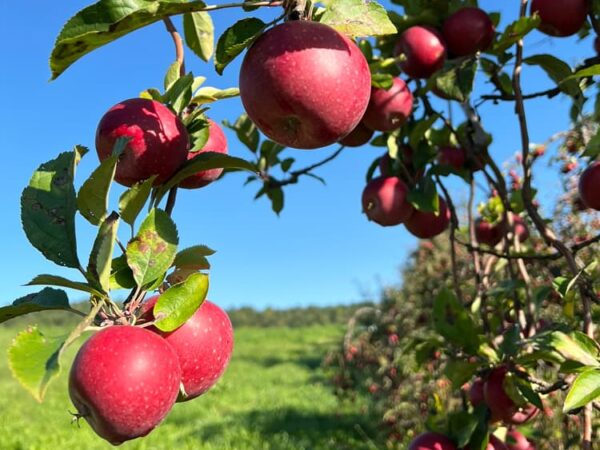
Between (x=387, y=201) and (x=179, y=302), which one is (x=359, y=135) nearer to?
(x=387, y=201)

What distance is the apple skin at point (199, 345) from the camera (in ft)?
2.26

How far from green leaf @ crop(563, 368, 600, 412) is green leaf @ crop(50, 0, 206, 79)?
0.72m

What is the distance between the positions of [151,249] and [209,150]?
0.74 feet

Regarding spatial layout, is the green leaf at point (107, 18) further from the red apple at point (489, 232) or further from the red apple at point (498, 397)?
the red apple at point (489, 232)

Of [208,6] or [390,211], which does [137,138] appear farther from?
[390,211]

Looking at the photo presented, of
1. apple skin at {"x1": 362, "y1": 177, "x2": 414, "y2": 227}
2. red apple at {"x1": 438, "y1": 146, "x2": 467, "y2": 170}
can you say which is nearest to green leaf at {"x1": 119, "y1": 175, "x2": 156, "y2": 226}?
apple skin at {"x1": 362, "y1": 177, "x2": 414, "y2": 227}

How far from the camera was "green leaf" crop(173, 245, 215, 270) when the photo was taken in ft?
2.42

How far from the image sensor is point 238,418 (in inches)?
293

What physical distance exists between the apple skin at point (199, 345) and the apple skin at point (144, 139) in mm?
156

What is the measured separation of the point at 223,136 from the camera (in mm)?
893

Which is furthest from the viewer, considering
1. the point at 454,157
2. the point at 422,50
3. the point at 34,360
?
the point at 454,157

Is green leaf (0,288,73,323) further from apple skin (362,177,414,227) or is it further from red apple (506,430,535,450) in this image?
red apple (506,430,535,450)

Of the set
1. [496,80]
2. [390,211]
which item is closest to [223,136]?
[390,211]

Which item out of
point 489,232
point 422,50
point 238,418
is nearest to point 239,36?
point 422,50
